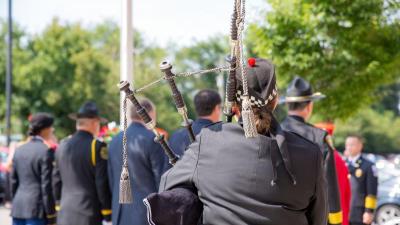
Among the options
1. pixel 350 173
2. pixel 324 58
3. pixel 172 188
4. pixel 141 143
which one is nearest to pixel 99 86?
pixel 324 58

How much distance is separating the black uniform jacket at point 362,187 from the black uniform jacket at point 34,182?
389cm

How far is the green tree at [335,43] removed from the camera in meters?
10.4

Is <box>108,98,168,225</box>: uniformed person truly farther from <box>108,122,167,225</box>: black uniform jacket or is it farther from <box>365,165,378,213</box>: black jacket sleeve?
<box>365,165,378,213</box>: black jacket sleeve

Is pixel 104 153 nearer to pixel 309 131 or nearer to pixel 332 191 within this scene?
pixel 309 131

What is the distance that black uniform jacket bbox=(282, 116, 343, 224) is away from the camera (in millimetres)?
4883

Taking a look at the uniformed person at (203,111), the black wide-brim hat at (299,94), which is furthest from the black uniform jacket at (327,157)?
the uniformed person at (203,111)

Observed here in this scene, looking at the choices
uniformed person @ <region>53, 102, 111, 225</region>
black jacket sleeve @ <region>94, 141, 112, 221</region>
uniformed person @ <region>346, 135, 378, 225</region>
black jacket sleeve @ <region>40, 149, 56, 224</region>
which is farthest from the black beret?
uniformed person @ <region>346, 135, 378, 225</region>

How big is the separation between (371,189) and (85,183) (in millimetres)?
3897

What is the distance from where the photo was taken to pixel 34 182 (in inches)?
265

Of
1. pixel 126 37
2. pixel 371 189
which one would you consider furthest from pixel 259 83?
pixel 371 189

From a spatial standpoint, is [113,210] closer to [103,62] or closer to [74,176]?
[74,176]

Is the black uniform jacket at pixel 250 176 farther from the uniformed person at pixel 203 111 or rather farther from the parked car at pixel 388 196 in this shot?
the parked car at pixel 388 196

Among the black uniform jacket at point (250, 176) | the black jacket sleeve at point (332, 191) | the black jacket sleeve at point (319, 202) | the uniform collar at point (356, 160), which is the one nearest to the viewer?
the black uniform jacket at point (250, 176)

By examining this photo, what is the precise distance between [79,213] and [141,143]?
1.14 meters
